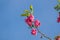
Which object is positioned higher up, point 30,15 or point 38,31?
point 30,15

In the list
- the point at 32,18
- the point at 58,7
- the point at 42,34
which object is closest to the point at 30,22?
the point at 32,18

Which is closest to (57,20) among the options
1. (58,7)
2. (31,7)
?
(58,7)

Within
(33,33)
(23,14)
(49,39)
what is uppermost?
(23,14)

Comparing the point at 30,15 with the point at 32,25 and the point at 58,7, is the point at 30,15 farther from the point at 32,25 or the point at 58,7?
the point at 58,7

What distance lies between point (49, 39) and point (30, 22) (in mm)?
930

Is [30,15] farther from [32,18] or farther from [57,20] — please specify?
[57,20]

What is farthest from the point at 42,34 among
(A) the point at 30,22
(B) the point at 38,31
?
(A) the point at 30,22

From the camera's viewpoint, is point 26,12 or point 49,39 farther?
point 26,12

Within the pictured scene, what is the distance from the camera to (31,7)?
7.66m

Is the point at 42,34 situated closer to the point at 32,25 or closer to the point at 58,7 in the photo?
the point at 32,25

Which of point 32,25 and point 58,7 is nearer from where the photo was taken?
point 58,7

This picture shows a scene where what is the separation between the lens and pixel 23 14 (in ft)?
24.4

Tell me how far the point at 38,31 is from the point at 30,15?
62cm

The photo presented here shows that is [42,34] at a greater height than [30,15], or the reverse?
[30,15]
